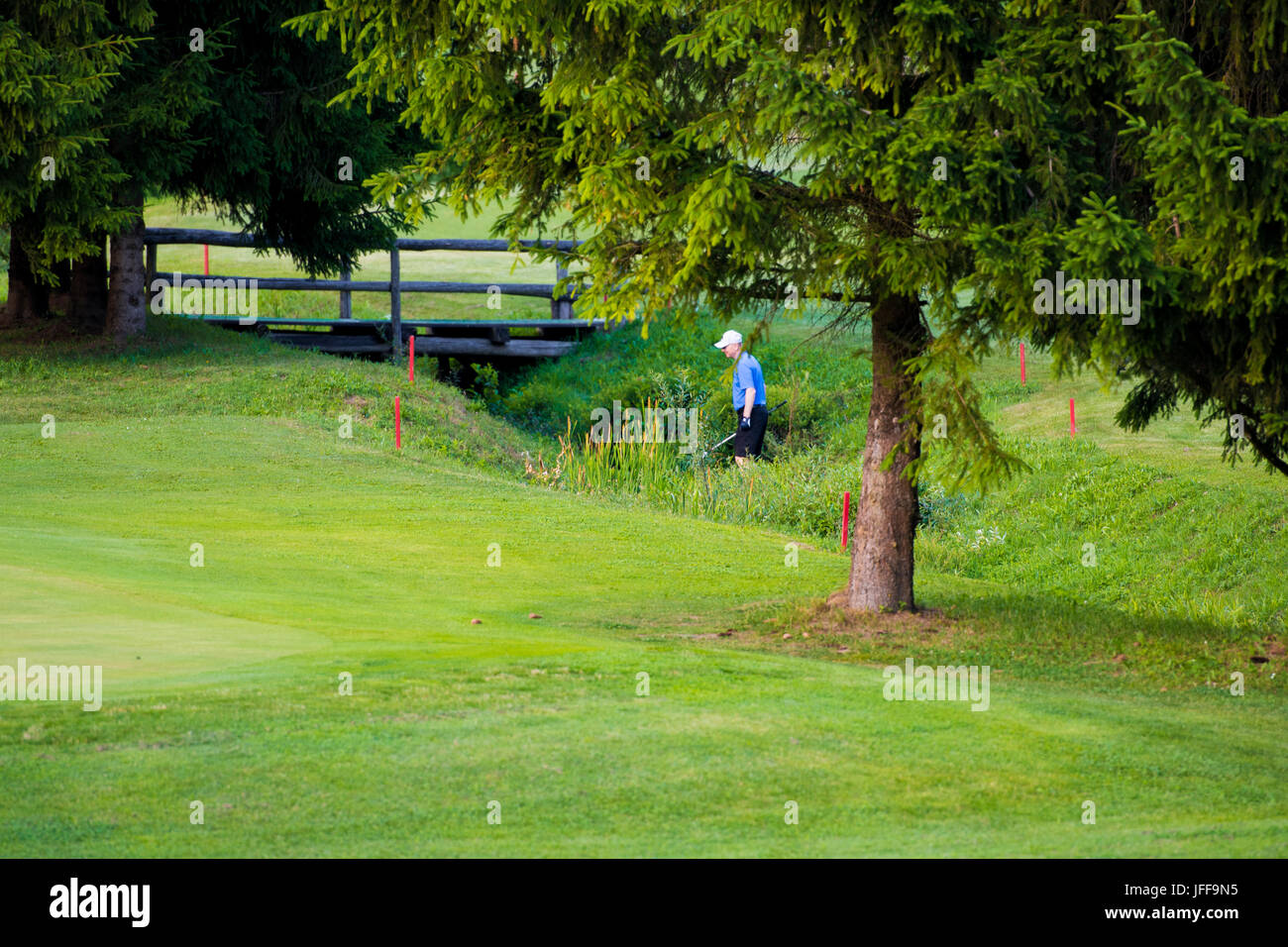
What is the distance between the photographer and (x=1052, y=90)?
971 centimetres

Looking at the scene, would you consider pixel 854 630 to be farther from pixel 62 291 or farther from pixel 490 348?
pixel 62 291

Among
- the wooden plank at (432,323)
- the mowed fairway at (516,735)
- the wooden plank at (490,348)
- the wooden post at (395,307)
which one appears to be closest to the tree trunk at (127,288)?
the wooden plank at (432,323)

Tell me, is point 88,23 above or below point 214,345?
above

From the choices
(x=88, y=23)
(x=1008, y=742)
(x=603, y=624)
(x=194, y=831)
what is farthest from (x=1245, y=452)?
(x=194, y=831)

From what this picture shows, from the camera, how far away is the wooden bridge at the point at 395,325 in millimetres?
27406

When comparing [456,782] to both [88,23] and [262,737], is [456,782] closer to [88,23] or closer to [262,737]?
[262,737]

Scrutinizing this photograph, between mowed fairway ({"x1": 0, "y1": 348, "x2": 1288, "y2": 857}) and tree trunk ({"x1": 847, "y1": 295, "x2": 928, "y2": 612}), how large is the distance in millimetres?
1251

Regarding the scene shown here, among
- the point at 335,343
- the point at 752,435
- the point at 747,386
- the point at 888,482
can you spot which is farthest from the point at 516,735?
the point at 335,343

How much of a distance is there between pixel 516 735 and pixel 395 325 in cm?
2102

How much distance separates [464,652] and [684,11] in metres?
4.85

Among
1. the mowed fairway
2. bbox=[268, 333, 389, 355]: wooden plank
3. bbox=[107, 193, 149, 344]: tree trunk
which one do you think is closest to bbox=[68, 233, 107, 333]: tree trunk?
bbox=[107, 193, 149, 344]: tree trunk

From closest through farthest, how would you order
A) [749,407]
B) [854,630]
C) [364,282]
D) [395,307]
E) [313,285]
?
[854,630]
[749,407]
[395,307]
[313,285]
[364,282]

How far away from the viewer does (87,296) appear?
25.1m

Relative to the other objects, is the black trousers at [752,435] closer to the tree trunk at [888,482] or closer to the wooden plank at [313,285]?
the tree trunk at [888,482]
